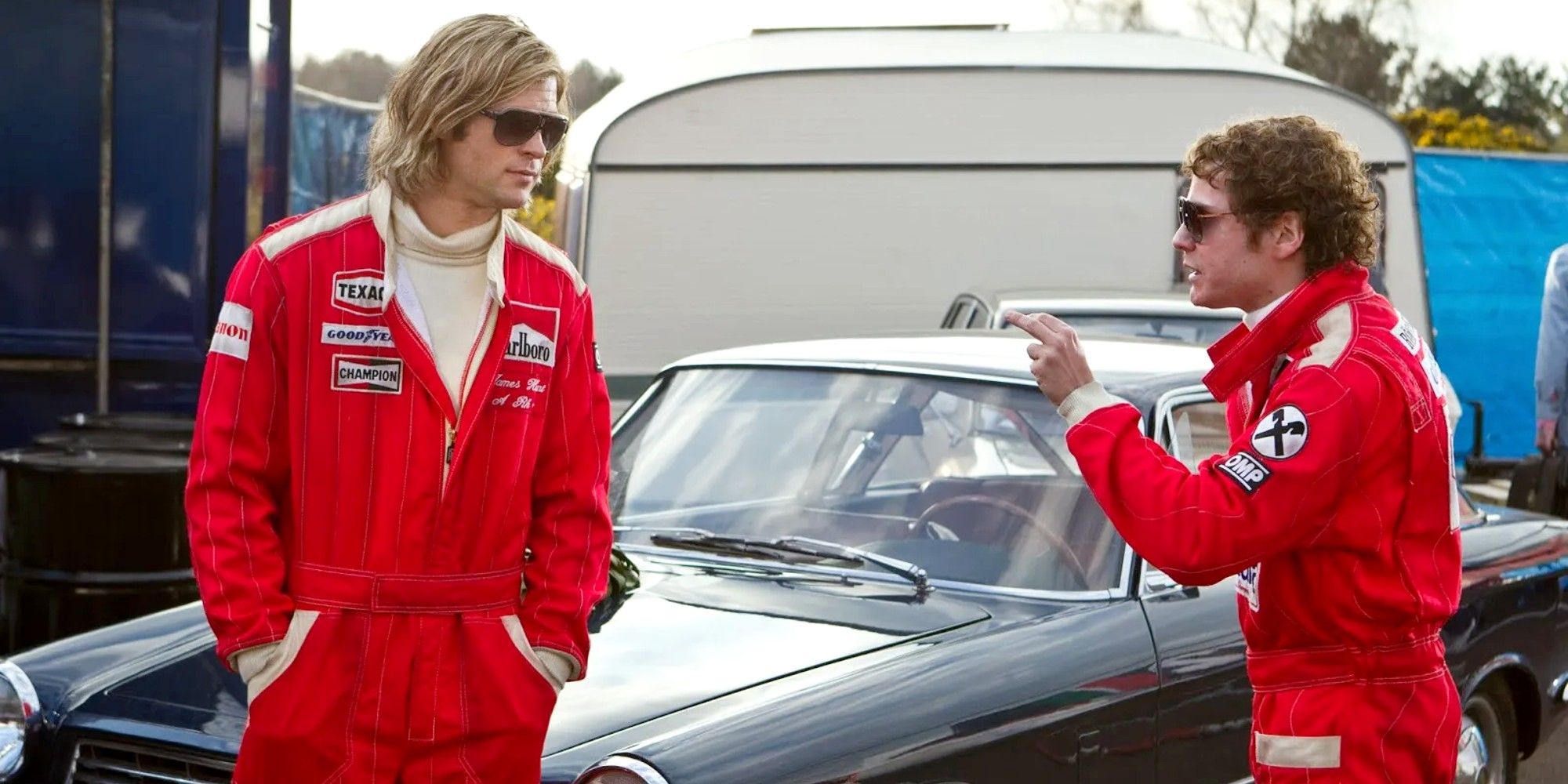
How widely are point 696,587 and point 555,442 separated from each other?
4.25 ft

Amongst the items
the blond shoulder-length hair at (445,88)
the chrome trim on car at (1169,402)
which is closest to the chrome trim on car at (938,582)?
the chrome trim on car at (1169,402)

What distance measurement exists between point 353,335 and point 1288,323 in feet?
4.16

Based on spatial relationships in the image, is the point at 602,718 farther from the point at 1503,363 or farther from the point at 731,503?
the point at 1503,363

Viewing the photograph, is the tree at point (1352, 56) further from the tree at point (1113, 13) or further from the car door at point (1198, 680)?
the car door at point (1198, 680)

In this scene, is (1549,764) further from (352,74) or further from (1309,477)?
(352,74)

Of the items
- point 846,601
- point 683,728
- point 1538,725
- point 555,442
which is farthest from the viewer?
point 1538,725

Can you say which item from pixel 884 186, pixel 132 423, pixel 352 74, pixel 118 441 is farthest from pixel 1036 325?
pixel 352 74

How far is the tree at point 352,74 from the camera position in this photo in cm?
970

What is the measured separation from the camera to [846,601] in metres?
3.85

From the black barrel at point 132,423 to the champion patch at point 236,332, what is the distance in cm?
363

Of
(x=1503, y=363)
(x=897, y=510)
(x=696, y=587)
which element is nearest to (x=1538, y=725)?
(x=897, y=510)

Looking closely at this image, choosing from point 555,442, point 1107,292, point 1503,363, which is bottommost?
point 1503,363

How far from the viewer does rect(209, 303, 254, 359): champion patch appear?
→ 8.26 ft

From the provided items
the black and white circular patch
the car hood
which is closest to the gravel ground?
the car hood
